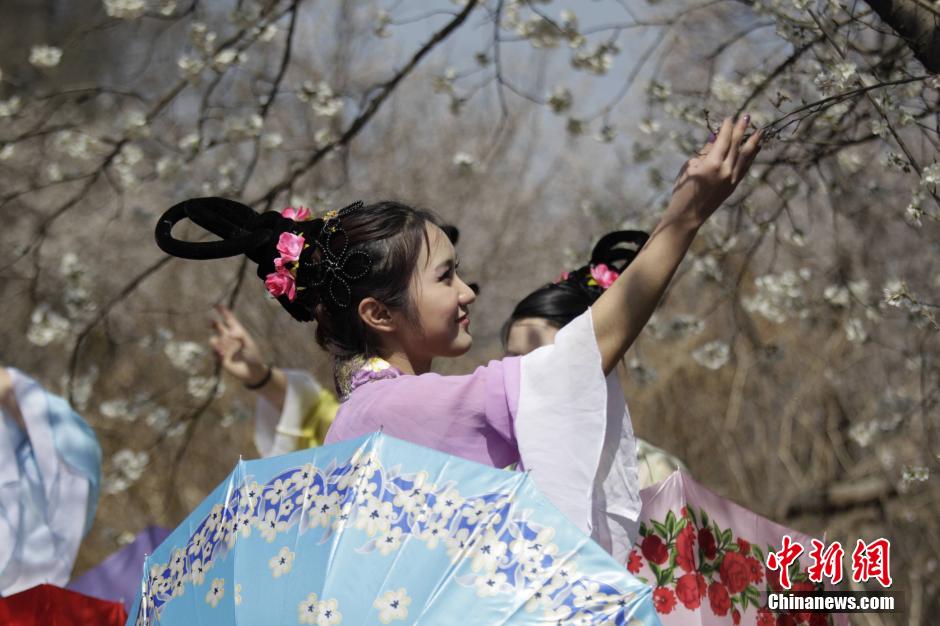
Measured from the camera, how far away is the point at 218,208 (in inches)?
84.7

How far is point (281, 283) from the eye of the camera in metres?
2.05

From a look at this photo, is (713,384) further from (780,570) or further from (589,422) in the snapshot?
(589,422)

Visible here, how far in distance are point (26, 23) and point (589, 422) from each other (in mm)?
10638

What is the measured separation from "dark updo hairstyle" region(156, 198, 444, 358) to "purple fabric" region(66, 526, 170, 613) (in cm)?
108

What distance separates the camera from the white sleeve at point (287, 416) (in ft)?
12.1

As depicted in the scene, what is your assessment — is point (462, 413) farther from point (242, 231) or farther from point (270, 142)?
point (270, 142)

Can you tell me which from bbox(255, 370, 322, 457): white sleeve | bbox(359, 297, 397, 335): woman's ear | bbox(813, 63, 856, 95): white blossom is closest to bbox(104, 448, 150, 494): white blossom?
bbox(255, 370, 322, 457): white sleeve

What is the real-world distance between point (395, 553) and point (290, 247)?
0.72m

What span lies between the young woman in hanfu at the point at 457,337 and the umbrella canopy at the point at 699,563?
34 centimetres

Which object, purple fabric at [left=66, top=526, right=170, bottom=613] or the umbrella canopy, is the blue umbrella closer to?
the umbrella canopy

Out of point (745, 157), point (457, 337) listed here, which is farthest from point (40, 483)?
point (745, 157)

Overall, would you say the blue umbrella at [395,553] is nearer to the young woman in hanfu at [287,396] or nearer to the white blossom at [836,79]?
the white blossom at [836,79]

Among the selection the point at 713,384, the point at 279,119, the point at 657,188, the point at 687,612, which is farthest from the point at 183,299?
the point at 687,612

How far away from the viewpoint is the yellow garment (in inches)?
145
